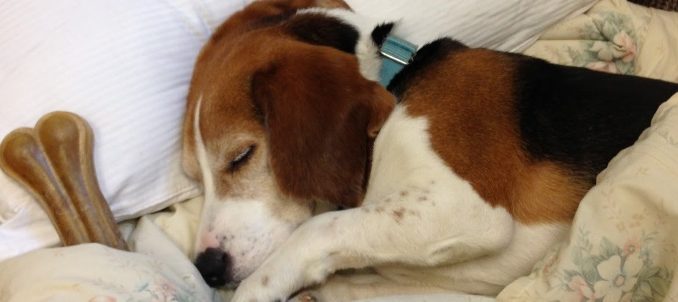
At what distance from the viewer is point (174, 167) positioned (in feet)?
6.22

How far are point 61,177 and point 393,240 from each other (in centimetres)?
81

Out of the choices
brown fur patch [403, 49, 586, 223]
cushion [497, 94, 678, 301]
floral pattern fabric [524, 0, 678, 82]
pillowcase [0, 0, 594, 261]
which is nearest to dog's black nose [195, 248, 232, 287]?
pillowcase [0, 0, 594, 261]

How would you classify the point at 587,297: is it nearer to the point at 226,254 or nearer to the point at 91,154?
the point at 226,254

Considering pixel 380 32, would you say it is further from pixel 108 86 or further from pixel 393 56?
pixel 108 86

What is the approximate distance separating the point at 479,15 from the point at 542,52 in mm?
323

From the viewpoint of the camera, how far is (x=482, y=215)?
1.52 meters

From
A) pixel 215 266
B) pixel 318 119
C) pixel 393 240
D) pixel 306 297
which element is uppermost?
pixel 318 119

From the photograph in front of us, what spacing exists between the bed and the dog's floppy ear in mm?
315

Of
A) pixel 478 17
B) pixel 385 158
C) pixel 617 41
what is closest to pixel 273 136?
pixel 385 158

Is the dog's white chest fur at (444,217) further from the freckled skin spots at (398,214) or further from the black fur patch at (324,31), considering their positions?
the black fur patch at (324,31)

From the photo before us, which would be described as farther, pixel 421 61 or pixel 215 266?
pixel 421 61

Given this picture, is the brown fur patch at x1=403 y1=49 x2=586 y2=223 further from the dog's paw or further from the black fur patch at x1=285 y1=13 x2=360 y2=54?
the dog's paw

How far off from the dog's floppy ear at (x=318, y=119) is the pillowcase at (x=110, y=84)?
40 cm

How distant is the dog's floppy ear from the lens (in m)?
1.53
